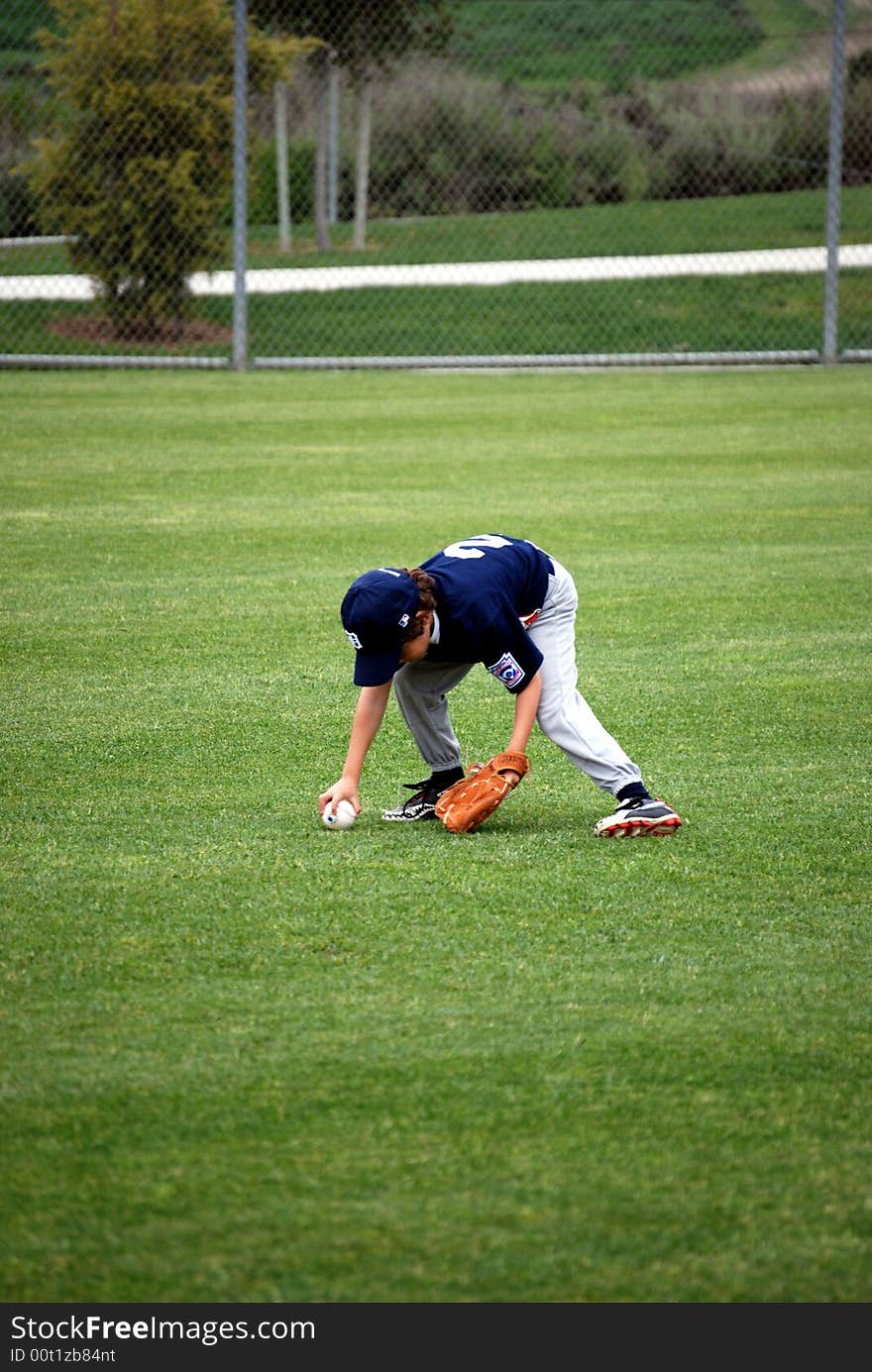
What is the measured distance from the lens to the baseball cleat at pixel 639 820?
4.01 meters

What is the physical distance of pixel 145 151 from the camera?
14.1 m

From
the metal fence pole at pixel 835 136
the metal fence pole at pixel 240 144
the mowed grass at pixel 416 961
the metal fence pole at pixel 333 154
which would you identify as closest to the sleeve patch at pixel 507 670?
the mowed grass at pixel 416 961

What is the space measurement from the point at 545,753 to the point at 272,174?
13.8 meters

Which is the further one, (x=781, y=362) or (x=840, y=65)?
(x=781, y=362)

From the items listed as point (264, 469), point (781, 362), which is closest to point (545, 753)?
point (264, 469)

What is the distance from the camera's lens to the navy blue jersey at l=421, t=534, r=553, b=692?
388cm

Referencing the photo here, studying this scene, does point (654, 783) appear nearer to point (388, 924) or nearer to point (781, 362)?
point (388, 924)

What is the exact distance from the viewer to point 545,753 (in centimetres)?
500

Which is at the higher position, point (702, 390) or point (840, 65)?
point (840, 65)

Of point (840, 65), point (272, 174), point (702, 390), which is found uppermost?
point (840, 65)

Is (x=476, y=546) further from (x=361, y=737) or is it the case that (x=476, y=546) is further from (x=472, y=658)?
(x=361, y=737)

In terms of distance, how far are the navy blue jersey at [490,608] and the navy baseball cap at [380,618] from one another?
0.44ft

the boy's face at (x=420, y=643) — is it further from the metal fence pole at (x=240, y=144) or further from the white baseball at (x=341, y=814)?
the metal fence pole at (x=240, y=144)

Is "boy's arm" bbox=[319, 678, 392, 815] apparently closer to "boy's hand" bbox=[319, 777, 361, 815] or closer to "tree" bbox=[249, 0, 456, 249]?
"boy's hand" bbox=[319, 777, 361, 815]
